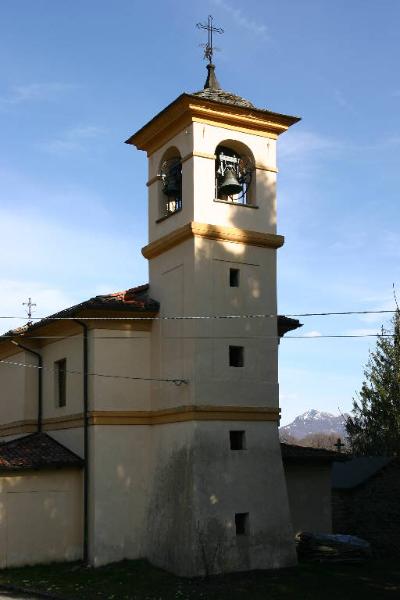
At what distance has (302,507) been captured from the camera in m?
22.5

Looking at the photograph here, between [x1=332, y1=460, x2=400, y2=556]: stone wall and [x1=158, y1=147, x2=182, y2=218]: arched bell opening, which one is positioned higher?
[x1=158, y1=147, x2=182, y2=218]: arched bell opening

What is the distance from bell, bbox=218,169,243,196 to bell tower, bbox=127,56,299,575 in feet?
0.15

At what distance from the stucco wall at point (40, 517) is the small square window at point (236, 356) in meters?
5.16

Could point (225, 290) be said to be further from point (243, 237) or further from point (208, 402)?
point (208, 402)

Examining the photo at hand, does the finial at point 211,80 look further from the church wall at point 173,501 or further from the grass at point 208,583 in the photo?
the grass at point 208,583

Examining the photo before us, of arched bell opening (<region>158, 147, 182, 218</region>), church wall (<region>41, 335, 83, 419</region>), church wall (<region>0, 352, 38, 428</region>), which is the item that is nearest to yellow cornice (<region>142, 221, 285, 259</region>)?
arched bell opening (<region>158, 147, 182, 218</region>)

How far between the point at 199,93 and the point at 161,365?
7457 mm

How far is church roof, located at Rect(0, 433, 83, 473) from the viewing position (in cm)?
2028

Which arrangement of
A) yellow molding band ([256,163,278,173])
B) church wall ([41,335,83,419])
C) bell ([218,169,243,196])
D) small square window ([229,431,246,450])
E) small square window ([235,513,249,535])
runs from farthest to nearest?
church wall ([41,335,83,419]) → yellow molding band ([256,163,278,173]) → bell ([218,169,243,196]) → small square window ([229,431,246,450]) → small square window ([235,513,249,535])

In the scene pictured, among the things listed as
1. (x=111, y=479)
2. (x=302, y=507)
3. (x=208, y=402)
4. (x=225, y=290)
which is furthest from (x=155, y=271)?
(x=302, y=507)

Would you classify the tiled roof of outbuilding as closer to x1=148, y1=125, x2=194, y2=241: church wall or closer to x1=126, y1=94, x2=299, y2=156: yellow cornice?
x1=148, y1=125, x2=194, y2=241: church wall

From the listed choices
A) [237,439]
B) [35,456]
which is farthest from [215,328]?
[35,456]

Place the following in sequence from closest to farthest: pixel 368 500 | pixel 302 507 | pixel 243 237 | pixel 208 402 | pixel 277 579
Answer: pixel 277 579, pixel 208 402, pixel 243 237, pixel 302 507, pixel 368 500

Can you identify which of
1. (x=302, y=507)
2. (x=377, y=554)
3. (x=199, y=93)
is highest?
(x=199, y=93)
